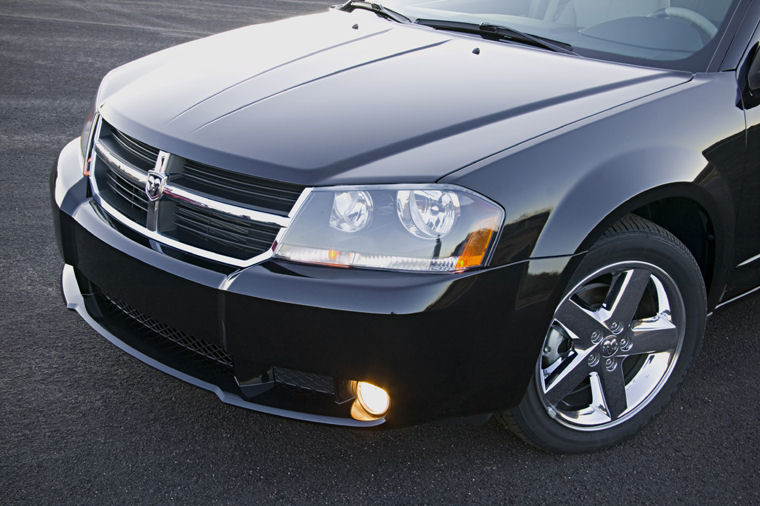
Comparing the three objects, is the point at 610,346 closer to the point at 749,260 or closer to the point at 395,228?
the point at 749,260

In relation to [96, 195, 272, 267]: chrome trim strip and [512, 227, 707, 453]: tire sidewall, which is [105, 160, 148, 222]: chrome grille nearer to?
[96, 195, 272, 267]: chrome trim strip

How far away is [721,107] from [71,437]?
2224 millimetres

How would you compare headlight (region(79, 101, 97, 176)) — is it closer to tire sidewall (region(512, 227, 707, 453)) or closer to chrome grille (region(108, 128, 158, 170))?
chrome grille (region(108, 128, 158, 170))

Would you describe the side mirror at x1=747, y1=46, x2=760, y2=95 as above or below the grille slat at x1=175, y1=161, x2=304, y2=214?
above

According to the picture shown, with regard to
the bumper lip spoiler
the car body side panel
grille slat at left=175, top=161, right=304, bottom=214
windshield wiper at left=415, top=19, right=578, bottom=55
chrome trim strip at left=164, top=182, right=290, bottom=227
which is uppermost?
windshield wiper at left=415, top=19, right=578, bottom=55

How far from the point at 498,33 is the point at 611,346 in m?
1.22

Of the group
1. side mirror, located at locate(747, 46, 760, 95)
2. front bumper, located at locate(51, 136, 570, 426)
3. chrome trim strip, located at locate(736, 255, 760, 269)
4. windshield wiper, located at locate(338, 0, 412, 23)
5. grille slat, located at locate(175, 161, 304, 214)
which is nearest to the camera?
front bumper, located at locate(51, 136, 570, 426)

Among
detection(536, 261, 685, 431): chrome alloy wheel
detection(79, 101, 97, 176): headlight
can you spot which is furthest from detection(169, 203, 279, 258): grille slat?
detection(536, 261, 685, 431): chrome alloy wheel

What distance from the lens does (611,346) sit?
2.46 m

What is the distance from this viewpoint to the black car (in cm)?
200

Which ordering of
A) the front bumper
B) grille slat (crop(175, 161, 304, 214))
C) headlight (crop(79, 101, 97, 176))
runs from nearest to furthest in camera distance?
the front bumper
grille slat (crop(175, 161, 304, 214))
headlight (crop(79, 101, 97, 176))

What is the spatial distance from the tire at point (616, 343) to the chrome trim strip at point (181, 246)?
0.85 meters

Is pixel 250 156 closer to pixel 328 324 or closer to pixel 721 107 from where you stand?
pixel 328 324

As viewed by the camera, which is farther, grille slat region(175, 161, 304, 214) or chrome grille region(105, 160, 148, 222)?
chrome grille region(105, 160, 148, 222)
